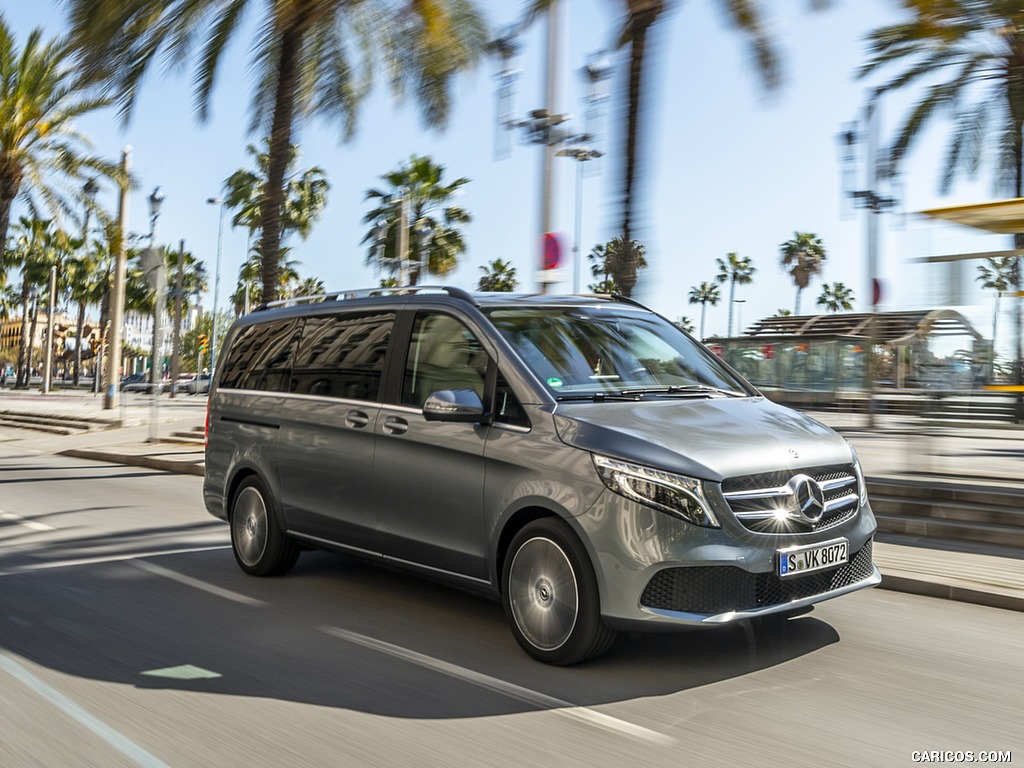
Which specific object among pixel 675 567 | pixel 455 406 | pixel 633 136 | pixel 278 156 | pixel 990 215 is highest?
pixel 278 156

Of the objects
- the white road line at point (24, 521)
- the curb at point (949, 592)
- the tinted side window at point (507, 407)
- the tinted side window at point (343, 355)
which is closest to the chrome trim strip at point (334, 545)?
the tinted side window at point (343, 355)

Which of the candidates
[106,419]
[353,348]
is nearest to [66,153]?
[106,419]

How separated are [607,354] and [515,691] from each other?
6.54 feet

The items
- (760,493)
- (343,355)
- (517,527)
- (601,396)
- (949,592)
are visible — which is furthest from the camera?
(949,592)

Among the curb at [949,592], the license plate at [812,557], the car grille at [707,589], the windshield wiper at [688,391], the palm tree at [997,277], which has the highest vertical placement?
the palm tree at [997,277]

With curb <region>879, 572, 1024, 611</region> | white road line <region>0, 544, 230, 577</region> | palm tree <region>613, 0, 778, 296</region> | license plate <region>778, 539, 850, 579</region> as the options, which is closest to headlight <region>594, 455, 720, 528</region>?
license plate <region>778, 539, 850, 579</region>

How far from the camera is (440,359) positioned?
5.92 m

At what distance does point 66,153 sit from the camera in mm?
27609

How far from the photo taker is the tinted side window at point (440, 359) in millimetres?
5691

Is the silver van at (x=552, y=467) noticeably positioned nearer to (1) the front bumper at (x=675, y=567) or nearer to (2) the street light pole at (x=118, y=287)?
(1) the front bumper at (x=675, y=567)

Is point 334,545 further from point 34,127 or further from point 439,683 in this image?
point 34,127

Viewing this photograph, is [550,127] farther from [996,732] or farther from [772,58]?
[996,732]

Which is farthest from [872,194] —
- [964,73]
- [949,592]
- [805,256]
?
[805,256]

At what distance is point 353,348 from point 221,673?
2.35 metres
